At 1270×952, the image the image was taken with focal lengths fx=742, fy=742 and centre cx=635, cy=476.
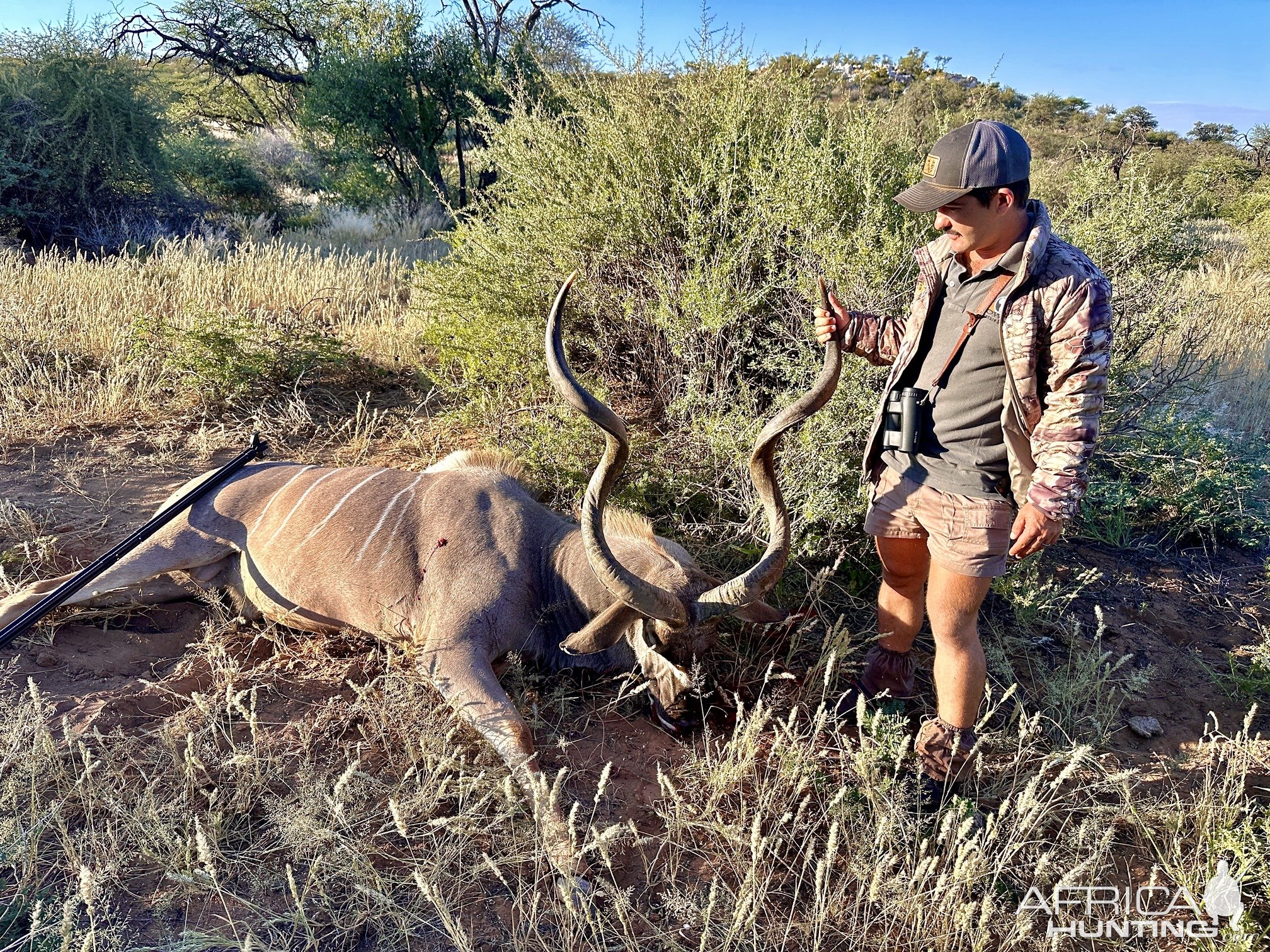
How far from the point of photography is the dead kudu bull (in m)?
2.74

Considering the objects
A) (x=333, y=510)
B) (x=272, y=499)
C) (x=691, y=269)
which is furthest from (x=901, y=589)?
(x=272, y=499)

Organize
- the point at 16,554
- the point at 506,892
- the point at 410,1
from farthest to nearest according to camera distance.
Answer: the point at 410,1
the point at 16,554
the point at 506,892

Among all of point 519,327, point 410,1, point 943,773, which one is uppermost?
point 410,1

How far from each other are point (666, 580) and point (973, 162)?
181 cm

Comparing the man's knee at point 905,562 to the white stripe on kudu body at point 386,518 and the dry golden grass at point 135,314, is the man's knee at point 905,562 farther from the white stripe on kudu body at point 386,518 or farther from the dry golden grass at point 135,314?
the dry golden grass at point 135,314

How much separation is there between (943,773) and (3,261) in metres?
9.38

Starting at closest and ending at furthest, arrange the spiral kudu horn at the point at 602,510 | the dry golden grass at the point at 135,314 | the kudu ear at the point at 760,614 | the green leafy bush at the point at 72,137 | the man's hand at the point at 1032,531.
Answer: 1. the man's hand at the point at 1032,531
2. the spiral kudu horn at the point at 602,510
3. the kudu ear at the point at 760,614
4. the dry golden grass at the point at 135,314
5. the green leafy bush at the point at 72,137

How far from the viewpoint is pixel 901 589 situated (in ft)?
9.93

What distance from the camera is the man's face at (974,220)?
2.36 m

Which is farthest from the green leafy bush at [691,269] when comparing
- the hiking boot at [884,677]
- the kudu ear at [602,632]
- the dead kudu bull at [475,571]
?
the kudu ear at [602,632]

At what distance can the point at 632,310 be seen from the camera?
4488mm

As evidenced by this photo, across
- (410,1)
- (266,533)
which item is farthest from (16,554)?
(410,1)

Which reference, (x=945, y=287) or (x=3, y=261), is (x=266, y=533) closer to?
(x=945, y=287)

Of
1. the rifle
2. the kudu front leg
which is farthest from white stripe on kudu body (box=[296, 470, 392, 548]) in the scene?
the kudu front leg
